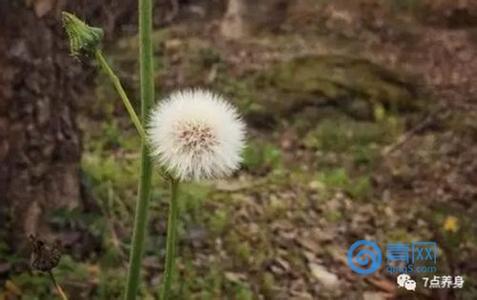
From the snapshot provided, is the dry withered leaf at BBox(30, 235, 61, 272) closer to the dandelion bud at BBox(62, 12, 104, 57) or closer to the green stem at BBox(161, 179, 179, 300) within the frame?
the green stem at BBox(161, 179, 179, 300)

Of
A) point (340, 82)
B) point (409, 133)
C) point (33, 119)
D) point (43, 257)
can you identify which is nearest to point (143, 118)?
point (43, 257)

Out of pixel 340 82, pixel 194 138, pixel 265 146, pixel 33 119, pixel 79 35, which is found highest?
pixel 340 82

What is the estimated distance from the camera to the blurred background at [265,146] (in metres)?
1.98

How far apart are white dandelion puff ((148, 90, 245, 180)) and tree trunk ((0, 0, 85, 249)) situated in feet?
2.99

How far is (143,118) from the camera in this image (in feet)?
3.72

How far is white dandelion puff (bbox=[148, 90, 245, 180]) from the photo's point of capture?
3.52ft

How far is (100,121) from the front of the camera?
3092mm

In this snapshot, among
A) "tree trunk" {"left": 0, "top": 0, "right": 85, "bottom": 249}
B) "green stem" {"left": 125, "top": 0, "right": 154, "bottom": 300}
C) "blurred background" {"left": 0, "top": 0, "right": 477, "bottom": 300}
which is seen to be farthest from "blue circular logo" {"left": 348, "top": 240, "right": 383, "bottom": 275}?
"green stem" {"left": 125, "top": 0, "right": 154, "bottom": 300}

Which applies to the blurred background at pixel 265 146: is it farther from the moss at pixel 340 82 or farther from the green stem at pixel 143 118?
the green stem at pixel 143 118

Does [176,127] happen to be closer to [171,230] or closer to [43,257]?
[171,230]

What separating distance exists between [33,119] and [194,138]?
999 mm

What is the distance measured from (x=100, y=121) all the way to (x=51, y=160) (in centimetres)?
106

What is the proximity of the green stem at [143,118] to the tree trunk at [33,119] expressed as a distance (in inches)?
33.5

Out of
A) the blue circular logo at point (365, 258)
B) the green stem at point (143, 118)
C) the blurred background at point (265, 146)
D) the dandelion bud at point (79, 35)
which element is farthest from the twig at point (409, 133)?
the dandelion bud at point (79, 35)
